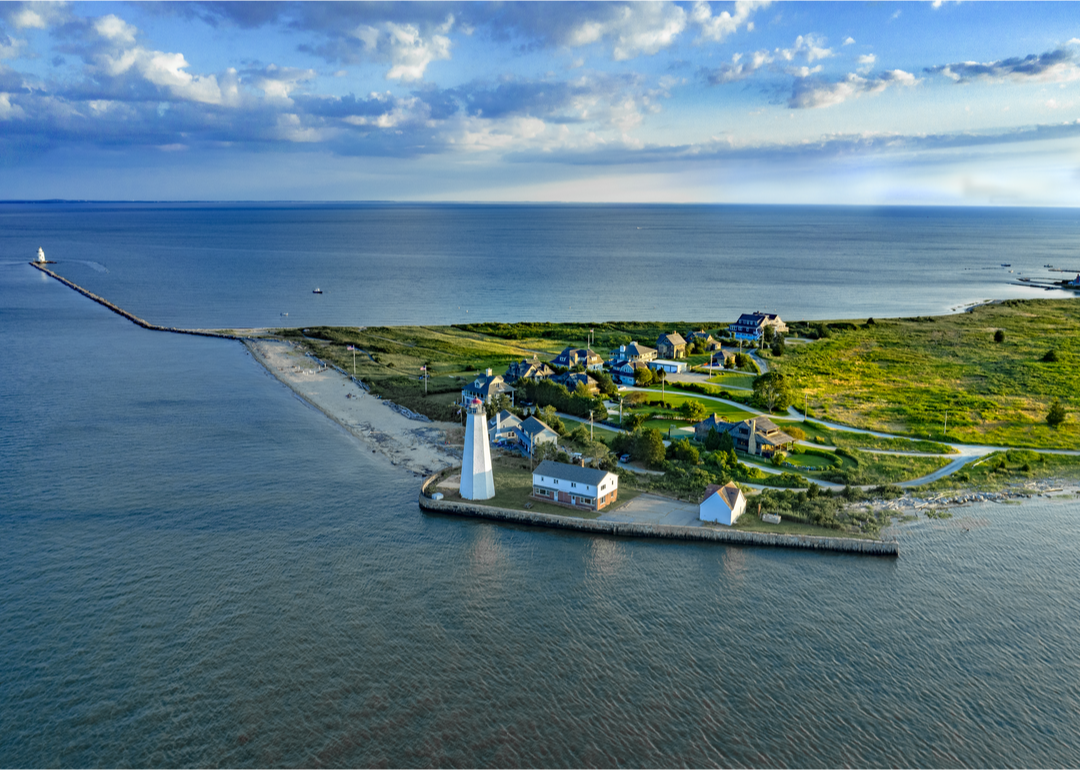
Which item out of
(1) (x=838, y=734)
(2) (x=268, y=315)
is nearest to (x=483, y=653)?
(1) (x=838, y=734)

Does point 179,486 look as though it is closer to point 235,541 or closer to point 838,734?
point 235,541

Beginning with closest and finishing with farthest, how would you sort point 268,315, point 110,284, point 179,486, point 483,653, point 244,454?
point 483,653 → point 179,486 → point 244,454 → point 268,315 → point 110,284

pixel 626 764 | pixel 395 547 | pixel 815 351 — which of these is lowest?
pixel 626 764

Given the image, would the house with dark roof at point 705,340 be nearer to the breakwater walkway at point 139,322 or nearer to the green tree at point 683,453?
the green tree at point 683,453

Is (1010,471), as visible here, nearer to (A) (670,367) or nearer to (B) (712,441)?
(B) (712,441)

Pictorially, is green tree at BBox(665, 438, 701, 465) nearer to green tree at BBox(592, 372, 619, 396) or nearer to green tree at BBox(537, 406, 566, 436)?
green tree at BBox(537, 406, 566, 436)

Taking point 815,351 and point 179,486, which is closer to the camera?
point 179,486
